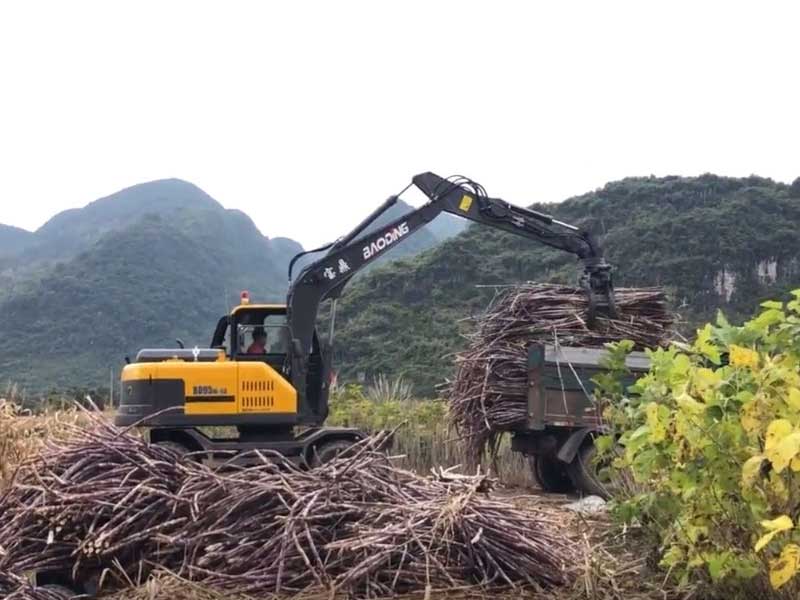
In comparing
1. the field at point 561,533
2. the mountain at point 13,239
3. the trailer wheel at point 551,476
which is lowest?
the trailer wheel at point 551,476

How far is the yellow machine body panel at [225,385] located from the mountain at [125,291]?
22.4 m

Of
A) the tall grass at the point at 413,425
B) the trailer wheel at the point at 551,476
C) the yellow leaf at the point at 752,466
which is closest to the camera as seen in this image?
the yellow leaf at the point at 752,466

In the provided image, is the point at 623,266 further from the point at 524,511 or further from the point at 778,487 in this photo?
the point at 778,487

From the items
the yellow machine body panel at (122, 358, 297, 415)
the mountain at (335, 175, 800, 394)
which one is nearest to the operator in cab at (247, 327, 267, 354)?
the yellow machine body panel at (122, 358, 297, 415)

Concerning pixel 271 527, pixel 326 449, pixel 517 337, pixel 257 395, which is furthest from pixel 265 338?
pixel 271 527

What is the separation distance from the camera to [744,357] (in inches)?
136

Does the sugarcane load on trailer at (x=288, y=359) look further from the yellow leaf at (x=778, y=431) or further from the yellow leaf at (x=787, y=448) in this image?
the yellow leaf at (x=787, y=448)

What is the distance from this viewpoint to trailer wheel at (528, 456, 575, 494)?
11164 mm

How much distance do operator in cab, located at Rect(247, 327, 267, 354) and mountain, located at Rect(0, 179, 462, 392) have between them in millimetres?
21820

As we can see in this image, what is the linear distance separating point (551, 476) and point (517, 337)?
74.7 inches

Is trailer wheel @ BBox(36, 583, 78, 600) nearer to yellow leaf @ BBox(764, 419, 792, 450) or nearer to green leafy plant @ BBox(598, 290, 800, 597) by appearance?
green leafy plant @ BBox(598, 290, 800, 597)

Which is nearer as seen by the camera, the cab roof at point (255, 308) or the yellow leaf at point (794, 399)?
the yellow leaf at point (794, 399)

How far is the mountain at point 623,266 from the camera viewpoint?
31.5 m

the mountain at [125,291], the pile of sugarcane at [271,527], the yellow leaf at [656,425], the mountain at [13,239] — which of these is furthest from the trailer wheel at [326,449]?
the mountain at [13,239]
